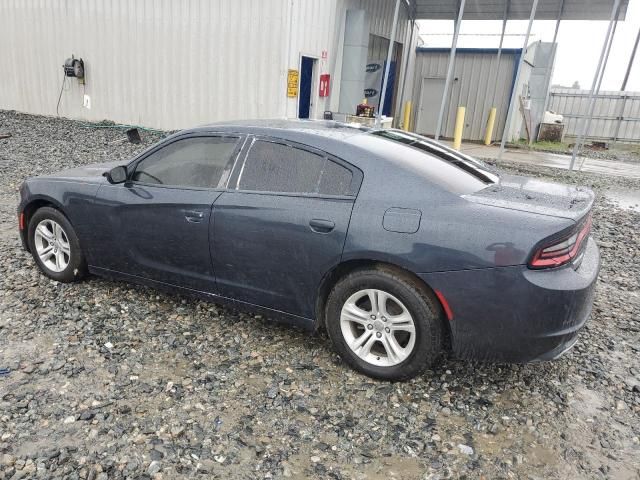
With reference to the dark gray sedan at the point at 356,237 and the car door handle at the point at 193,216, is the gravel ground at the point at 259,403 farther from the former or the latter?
the car door handle at the point at 193,216

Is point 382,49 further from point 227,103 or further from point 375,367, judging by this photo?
point 375,367

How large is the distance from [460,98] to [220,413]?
669 inches

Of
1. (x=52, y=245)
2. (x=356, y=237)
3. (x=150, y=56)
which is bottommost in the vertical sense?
(x=52, y=245)

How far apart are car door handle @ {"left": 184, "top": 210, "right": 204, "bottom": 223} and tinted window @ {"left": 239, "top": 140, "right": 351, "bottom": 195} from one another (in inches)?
13.9

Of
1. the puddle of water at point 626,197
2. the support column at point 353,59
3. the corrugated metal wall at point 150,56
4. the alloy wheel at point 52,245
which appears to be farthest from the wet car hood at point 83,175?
the support column at point 353,59

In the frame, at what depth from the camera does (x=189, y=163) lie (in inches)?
146

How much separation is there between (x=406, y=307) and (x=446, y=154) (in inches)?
51.9

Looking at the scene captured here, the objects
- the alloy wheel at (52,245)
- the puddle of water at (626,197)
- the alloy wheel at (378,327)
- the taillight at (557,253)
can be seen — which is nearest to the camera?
the taillight at (557,253)

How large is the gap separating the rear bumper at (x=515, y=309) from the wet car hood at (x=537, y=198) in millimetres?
345

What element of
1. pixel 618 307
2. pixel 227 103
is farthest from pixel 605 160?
pixel 618 307

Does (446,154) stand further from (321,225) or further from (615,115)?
(615,115)

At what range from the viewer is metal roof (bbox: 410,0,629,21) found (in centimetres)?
1416

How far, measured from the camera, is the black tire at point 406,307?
2.88 metres

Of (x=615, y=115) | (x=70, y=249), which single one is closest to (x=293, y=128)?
(x=70, y=249)
